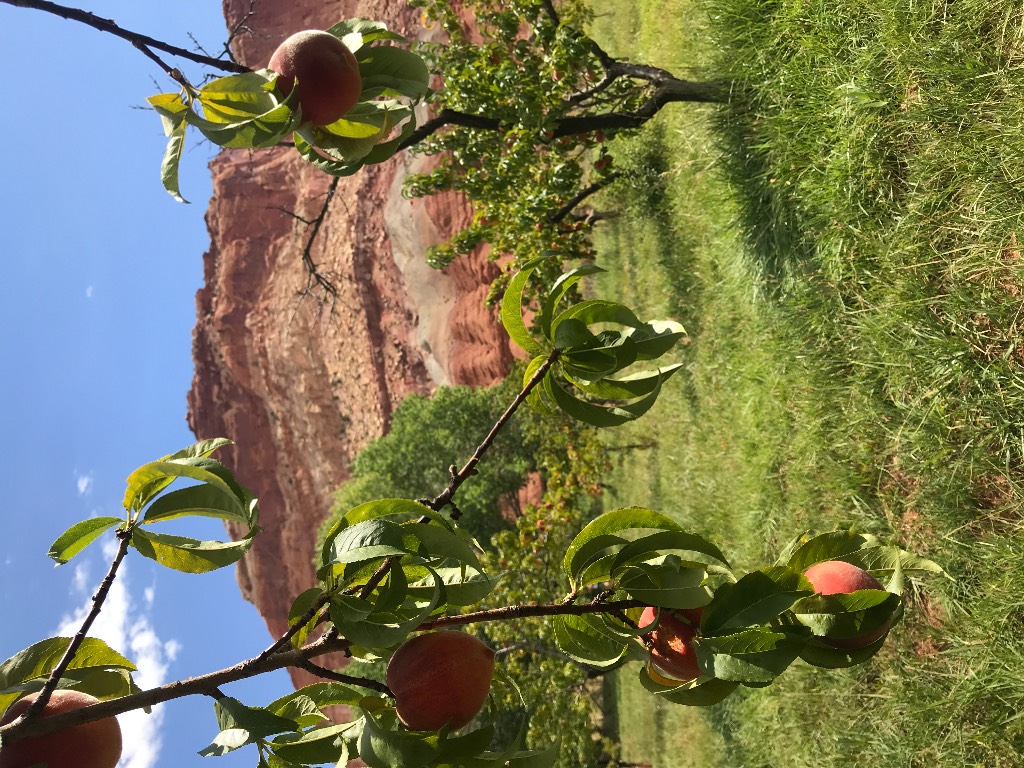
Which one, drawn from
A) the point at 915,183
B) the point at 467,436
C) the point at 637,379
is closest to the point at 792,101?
the point at 915,183

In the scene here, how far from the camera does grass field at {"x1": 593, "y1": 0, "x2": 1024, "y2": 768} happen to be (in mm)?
3006

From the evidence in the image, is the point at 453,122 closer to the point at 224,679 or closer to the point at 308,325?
the point at 224,679

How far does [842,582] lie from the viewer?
4.43 ft

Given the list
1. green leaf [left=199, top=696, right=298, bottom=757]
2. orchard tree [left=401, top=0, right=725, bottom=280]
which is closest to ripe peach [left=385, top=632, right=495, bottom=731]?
green leaf [left=199, top=696, right=298, bottom=757]

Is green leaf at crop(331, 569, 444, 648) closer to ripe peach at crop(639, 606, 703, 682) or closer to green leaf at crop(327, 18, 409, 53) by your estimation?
ripe peach at crop(639, 606, 703, 682)

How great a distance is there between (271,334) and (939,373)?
24.8 m

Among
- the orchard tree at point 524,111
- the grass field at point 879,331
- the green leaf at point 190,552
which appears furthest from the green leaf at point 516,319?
the orchard tree at point 524,111

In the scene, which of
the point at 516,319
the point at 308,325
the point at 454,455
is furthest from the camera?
the point at 308,325

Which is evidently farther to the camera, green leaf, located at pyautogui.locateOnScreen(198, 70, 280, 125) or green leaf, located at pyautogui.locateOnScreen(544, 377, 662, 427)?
green leaf, located at pyautogui.locateOnScreen(544, 377, 662, 427)

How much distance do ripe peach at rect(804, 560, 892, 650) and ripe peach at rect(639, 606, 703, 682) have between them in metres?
0.23

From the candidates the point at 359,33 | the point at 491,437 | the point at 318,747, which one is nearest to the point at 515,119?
the point at 359,33

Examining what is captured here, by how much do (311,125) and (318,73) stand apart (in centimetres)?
13

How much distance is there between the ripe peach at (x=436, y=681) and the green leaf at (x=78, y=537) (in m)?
0.62

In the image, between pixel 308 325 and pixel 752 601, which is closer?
pixel 752 601
